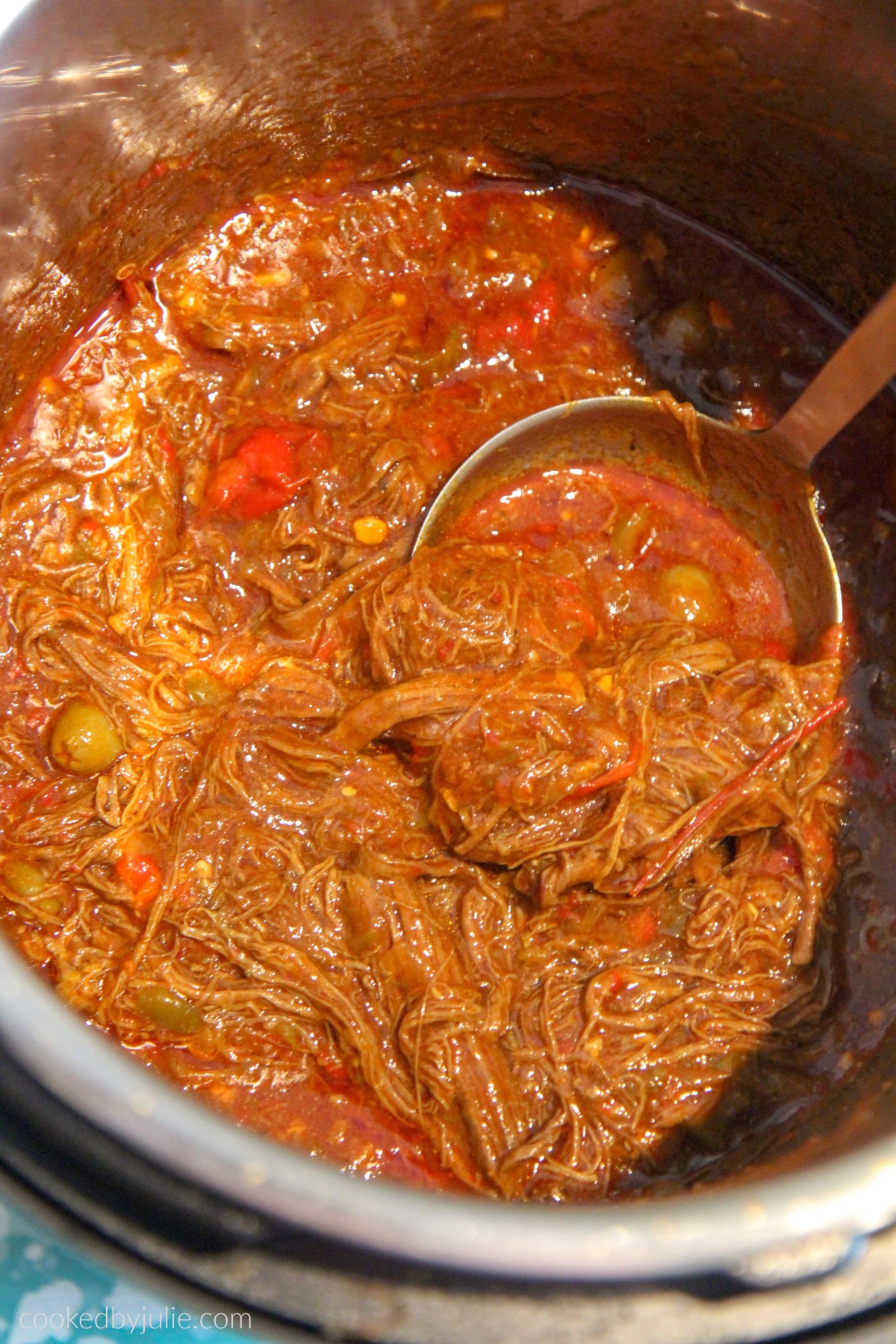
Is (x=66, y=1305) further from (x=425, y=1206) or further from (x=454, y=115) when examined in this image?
(x=454, y=115)

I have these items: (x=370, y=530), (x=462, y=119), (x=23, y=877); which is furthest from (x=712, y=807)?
(x=462, y=119)

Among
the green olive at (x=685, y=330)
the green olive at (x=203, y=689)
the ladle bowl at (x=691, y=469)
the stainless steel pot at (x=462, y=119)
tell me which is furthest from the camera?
the green olive at (x=685, y=330)

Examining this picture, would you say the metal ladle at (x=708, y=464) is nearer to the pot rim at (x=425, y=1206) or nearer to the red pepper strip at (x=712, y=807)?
the red pepper strip at (x=712, y=807)

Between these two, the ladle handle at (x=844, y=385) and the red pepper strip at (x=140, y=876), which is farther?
the red pepper strip at (x=140, y=876)

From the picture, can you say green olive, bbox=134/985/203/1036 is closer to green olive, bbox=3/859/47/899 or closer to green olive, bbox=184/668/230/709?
green olive, bbox=3/859/47/899

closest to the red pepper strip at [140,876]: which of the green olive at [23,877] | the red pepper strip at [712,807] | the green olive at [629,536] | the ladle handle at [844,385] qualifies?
the green olive at [23,877]

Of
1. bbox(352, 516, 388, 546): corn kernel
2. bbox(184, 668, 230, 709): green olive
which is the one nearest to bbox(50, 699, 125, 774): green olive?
bbox(184, 668, 230, 709): green olive
